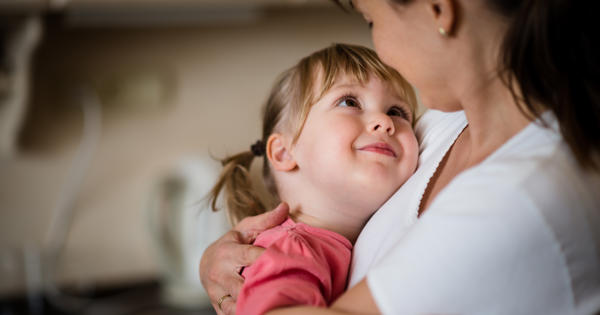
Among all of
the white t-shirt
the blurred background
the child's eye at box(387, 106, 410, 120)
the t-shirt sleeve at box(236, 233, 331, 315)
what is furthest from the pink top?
the blurred background

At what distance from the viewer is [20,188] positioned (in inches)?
81.5

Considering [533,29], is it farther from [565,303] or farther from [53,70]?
[53,70]

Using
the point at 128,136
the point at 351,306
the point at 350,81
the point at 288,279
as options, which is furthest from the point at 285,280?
the point at 128,136

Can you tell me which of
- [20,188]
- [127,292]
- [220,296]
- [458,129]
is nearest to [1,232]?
[20,188]

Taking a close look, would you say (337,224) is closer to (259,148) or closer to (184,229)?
(259,148)

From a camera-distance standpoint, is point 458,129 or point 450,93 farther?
point 458,129

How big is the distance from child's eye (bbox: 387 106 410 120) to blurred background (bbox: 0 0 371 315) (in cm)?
108

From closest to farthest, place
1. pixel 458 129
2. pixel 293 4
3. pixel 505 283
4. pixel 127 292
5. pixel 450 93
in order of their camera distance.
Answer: pixel 505 283, pixel 450 93, pixel 458 129, pixel 293 4, pixel 127 292

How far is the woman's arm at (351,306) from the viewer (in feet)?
1.98

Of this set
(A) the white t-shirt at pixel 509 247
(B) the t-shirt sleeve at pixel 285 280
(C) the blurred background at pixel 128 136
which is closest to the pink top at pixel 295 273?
(B) the t-shirt sleeve at pixel 285 280

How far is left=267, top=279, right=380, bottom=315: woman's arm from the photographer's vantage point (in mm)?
603

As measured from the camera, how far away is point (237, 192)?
40.9 inches

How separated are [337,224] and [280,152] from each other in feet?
0.50

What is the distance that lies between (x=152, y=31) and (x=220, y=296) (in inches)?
58.5
